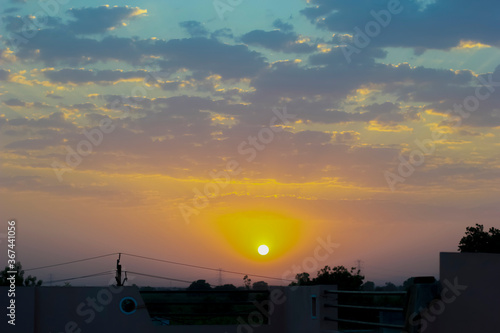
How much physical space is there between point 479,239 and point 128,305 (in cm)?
3349

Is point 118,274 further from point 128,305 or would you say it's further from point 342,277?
point 342,277

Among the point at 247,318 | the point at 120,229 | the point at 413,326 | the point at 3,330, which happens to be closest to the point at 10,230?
the point at 3,330

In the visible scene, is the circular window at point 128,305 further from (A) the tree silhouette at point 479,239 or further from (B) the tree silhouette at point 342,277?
(A) the tree silhouette at point 479,239

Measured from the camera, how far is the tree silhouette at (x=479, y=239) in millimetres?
37844

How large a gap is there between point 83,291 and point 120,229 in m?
9.24

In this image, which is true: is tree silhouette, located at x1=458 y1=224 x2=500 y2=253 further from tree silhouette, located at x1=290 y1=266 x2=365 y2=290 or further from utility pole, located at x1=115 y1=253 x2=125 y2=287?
utility pole, located at x1=115 y1=253 x2=125 y2=287

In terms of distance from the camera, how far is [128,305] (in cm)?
1047

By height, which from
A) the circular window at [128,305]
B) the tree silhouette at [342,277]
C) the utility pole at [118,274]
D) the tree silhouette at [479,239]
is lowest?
the tree silhouette at [342,277]

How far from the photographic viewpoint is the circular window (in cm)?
1044

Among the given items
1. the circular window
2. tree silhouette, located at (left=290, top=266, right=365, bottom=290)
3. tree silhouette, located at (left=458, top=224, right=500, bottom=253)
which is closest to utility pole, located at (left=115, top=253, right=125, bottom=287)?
the circular window

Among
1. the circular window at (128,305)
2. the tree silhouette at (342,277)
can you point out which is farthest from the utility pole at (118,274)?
the tree silhouette at (342,277)

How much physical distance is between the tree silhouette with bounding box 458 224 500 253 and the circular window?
31704mm

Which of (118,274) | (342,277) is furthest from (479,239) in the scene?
(118,274)

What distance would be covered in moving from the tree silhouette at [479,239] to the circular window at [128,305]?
3170 cm
